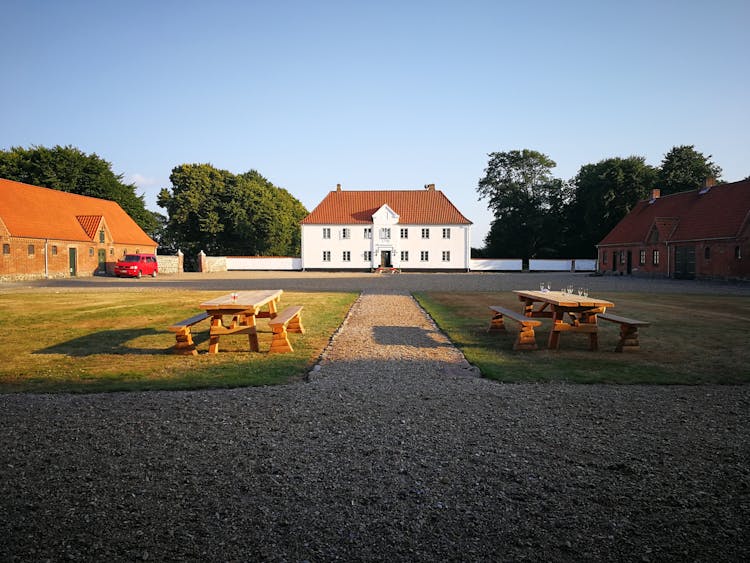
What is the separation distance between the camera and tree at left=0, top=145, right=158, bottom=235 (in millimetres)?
46625

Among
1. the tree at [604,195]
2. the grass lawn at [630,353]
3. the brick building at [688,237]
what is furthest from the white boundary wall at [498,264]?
the grass lawn at [630,353]

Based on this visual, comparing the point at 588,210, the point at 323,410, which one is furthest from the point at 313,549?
the point at 588,210

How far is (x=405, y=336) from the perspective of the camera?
10336 mm

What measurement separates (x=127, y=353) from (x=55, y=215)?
37272mm

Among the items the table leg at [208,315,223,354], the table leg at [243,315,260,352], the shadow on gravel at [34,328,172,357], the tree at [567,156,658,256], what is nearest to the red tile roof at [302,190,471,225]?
the tree at [567,156,658,256]

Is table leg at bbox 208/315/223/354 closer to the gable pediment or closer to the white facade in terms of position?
the white facade

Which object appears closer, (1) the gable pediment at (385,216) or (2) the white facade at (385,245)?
(1) the gable pediment at (385,216)

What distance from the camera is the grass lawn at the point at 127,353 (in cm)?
668

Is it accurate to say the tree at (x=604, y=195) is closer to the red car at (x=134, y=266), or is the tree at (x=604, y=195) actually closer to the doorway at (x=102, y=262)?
the red car at (x=134, y=266)

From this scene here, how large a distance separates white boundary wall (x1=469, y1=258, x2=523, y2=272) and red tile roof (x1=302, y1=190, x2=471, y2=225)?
5.75 metres

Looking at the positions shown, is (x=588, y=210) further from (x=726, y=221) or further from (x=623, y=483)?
(x=623, y=483)

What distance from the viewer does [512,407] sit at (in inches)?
216

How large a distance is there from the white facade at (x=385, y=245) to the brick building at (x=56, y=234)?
18361mm

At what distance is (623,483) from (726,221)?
38121mm
